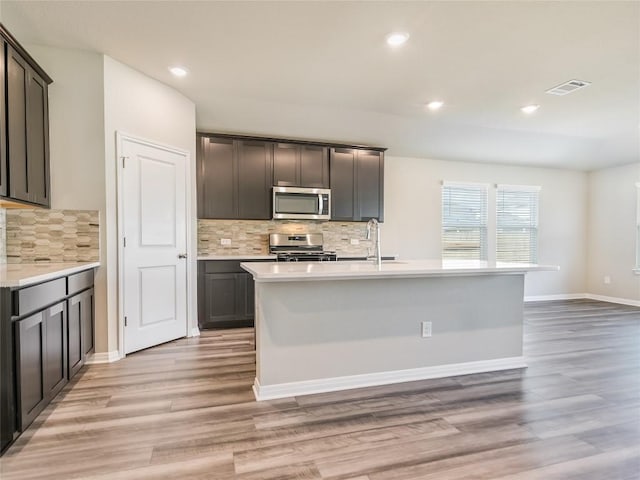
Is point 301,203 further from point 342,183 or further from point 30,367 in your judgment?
point 30,367

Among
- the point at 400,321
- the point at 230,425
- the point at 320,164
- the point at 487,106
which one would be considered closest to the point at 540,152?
the point at 487,106

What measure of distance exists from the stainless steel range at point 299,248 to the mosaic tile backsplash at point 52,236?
2.05 meters

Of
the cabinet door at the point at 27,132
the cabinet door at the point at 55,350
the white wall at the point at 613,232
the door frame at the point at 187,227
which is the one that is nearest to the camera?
the cabinet door at the point at 55,350

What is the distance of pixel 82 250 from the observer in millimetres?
3002

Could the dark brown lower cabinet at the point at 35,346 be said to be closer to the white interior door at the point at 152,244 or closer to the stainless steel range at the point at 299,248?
the white interior door at the point at 152,244

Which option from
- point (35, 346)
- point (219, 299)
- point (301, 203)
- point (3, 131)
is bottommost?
point (219, 299)

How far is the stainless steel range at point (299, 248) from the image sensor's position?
14.8 ft

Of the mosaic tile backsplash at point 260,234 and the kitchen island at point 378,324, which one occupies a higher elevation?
the mosaic tile backsplash at point 260,234

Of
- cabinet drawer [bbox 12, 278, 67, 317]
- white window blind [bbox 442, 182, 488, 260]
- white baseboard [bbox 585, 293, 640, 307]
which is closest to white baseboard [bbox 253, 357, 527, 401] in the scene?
cabinet drawer [bbox 12, 278, 67, 317]

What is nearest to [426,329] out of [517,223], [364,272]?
[364,272]

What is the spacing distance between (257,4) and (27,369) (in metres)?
2.62

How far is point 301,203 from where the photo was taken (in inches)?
185

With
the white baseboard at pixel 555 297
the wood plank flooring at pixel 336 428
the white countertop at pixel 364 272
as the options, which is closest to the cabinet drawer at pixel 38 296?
the wood plank flooring at pixel 336 428

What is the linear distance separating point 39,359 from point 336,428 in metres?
1.80
